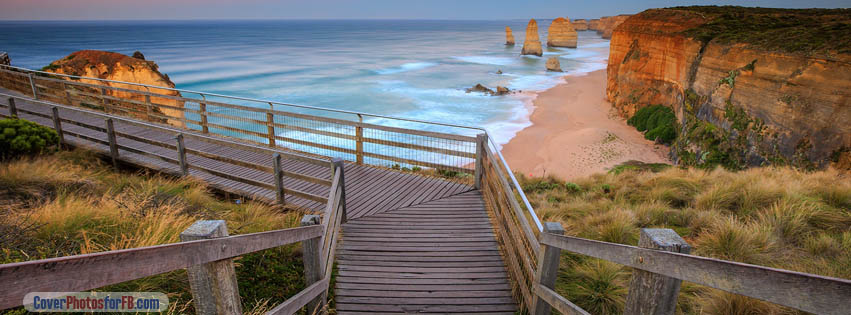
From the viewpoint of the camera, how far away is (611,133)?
89.9 ft

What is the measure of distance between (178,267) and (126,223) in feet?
11.2

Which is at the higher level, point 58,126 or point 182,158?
point 58,126

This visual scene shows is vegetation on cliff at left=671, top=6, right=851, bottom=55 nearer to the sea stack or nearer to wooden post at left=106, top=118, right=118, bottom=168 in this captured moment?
wooden post at left=106, top=118, right=118, bottom=168

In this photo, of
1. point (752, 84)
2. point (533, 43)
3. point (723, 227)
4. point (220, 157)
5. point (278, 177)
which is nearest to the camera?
point (723, 227)

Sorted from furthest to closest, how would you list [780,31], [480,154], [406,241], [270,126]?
[780,31] → [270,126] → [480,154] → [406,241]

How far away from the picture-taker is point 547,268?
316 centimetres

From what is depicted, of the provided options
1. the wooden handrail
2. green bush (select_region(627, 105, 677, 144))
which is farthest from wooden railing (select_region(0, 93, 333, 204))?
green bush (select_region(627, 105, 677, 144))

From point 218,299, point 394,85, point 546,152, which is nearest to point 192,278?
point 218,299

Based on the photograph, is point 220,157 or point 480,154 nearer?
point 220,157

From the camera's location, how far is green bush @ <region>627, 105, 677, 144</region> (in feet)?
80.8

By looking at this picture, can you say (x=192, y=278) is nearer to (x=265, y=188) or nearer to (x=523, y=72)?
(x=265, y=188)

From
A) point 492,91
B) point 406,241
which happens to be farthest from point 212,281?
point 492,91

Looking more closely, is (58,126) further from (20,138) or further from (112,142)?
(112,142)

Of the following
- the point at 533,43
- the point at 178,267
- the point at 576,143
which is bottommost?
the point at 576,143
